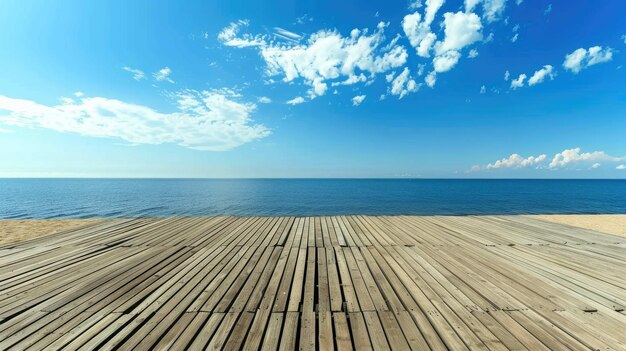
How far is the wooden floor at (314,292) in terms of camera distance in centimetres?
310

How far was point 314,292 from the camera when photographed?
4266mm

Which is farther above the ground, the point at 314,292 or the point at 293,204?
the point at 314,292

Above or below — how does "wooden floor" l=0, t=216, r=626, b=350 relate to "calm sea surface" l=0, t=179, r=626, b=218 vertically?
above

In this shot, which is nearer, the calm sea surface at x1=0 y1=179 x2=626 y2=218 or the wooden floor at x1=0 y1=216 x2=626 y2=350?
the wooden floor at x1=0 y1=216 x2=626 y2=350

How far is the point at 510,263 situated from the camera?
569cm

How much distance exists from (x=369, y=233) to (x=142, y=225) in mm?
9053

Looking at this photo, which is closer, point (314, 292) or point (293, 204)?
point (314, 292)

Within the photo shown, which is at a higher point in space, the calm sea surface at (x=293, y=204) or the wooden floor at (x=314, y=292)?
the wooden floor at (x=314, y=292)

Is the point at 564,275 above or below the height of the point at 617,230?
above

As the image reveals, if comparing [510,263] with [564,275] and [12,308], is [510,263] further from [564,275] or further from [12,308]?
[12,308]

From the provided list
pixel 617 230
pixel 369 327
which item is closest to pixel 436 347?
pixel 369 327

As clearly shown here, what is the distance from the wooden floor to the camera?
3102mm

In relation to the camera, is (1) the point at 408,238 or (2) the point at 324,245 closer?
(2) the point at 324,245

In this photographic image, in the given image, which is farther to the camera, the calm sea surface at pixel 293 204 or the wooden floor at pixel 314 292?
the calm sea surface at pixel 293 204
